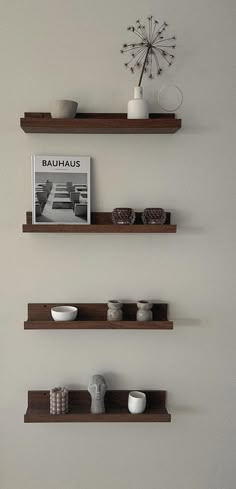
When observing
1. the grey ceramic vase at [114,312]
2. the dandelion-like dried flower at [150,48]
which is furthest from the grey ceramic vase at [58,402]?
the dandelion-like dried flower at [150,48]

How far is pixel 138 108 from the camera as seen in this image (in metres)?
1.51

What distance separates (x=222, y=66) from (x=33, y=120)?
2.71 ft

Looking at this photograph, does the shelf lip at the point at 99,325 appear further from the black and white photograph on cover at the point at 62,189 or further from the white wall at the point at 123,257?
the black and white photograph on cover at the point at 62,189

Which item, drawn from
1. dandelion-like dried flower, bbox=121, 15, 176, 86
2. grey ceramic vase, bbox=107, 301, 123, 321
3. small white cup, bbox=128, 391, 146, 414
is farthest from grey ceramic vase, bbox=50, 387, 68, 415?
dandelion-like dried flower, bbox=121, 15, 176, 86

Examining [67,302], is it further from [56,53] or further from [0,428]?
[56,53]

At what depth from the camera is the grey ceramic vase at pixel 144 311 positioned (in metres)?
1.60

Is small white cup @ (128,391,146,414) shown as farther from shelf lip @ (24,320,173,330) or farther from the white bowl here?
the white bowl

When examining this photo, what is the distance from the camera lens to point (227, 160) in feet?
5.43

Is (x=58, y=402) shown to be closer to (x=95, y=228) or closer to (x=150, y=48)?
(x=95, y=228)

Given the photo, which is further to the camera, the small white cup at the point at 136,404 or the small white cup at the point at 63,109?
the small white cup at the point at 136,404

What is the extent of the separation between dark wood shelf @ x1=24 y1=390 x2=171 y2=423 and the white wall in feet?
0.15

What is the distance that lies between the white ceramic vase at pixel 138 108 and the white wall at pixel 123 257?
3.6 inches

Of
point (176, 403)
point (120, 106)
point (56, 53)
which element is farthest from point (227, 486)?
point (56, 53)

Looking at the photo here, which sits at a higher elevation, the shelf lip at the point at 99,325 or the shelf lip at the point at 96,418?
the shelf lip at the point at 99,325
